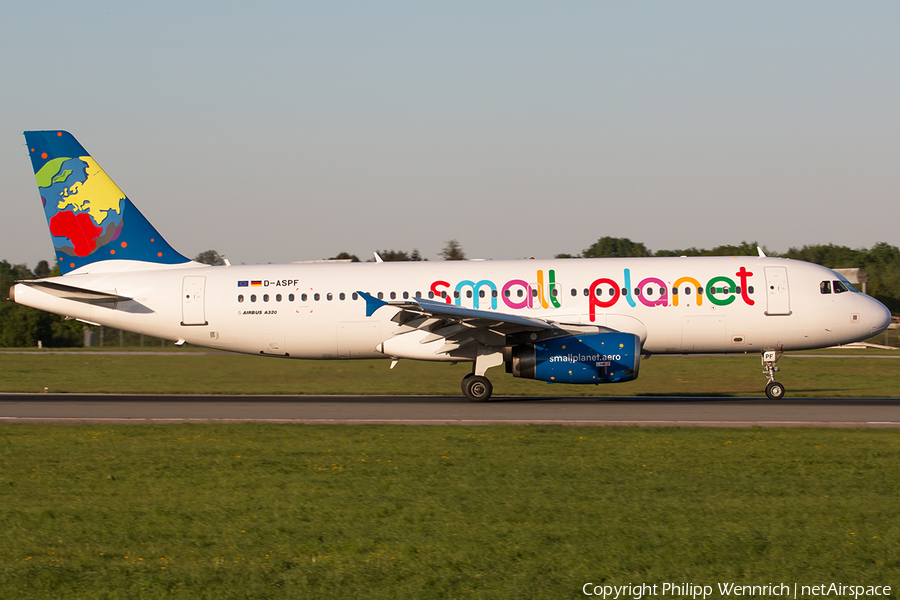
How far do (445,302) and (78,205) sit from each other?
11892 millimetres

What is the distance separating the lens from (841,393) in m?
25.8

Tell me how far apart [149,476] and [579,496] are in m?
6.45

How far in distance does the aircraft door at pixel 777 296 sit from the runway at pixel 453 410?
8.31ft

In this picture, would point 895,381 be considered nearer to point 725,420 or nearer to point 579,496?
point 725,420

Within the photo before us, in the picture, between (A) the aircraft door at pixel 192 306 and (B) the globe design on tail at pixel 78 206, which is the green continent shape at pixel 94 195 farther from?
(A) the aircraft door at pixel 192 306

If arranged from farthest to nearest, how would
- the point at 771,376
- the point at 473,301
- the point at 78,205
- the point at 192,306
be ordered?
1. the point at 78,205
2. the point at 192,306
3. the point at 473,301
4. the point at 771,376

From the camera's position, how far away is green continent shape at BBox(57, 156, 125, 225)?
25562 mm

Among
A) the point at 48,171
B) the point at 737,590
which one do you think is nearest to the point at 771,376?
the point at 737,590

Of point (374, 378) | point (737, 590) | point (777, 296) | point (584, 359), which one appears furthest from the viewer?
point (374, 378)

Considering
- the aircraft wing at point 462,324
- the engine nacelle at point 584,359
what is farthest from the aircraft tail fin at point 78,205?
the engine nacelle at point 584,359

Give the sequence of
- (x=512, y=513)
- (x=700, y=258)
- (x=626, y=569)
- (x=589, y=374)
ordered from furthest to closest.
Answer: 1. (x=700, y=258)
2. (x=589, y=374)
3. (x=512, y=513)
4. (x=626, y=569)

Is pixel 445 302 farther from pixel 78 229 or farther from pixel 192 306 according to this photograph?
pixel 78 229

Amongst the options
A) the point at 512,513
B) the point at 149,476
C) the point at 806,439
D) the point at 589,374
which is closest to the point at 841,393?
the point at 589,374

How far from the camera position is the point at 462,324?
2255 cm
